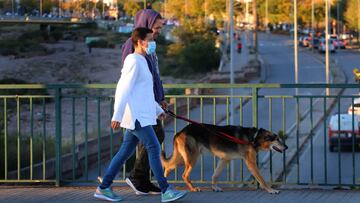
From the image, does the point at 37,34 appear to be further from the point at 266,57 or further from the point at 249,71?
the point at 249,71

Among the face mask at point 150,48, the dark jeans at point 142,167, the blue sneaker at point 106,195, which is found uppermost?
the face mask at point 150,48

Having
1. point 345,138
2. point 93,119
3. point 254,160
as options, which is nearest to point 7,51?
point 93,119

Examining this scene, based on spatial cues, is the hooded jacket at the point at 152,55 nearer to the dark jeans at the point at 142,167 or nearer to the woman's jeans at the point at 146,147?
the dark jeans at the point at 142,167

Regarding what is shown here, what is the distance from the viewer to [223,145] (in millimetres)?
8828

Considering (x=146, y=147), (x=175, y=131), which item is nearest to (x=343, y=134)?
(x=175, y=131)

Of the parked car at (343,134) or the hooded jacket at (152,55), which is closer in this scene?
the hooded jacket at (152,55)

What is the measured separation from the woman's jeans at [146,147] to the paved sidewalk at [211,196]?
0.42 m

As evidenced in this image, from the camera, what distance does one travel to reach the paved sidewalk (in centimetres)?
841

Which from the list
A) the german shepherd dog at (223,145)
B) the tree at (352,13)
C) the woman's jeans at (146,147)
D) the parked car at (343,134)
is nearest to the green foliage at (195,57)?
the tree at (352,13)

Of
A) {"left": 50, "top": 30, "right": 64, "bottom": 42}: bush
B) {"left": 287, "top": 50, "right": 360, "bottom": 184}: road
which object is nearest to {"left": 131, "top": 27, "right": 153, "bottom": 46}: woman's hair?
{"left": 287, "top": 50, "right": 360, "bottom": 184}: road

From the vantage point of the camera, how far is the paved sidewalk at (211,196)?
8.41 m

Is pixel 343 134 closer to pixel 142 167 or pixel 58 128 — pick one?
pixel 58 128

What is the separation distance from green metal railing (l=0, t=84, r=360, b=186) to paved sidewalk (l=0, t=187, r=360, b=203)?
44 centimetres

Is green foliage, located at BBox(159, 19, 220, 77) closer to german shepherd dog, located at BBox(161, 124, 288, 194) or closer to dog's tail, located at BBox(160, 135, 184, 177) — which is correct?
dog's tail, located at BBox(160, 135, 184, 177)
